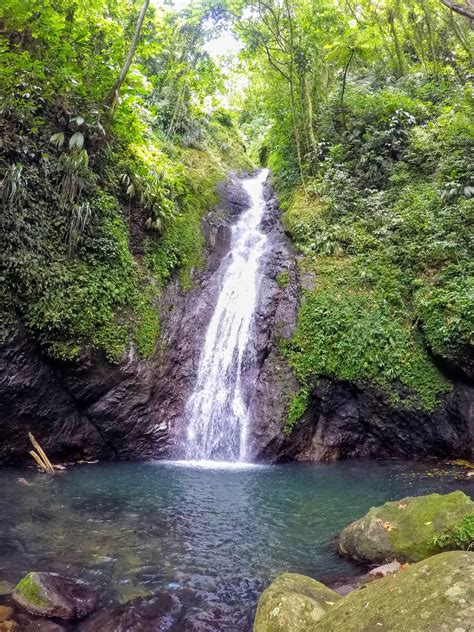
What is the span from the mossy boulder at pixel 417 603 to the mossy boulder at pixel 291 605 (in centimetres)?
17

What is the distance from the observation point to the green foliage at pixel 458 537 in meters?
4.15

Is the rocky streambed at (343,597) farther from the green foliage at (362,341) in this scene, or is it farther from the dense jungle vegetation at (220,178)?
the dense jungle vegetation at (220,178)

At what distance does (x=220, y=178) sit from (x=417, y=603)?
56.3ft

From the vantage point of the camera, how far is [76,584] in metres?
4.24

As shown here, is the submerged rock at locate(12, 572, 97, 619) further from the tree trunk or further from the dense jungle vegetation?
the tree trunk

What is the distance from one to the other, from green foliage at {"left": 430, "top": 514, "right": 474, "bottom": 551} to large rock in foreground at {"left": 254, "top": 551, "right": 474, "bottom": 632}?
1.69m

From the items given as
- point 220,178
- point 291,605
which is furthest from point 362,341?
point 220,178

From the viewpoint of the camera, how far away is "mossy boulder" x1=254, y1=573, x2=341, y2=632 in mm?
3166

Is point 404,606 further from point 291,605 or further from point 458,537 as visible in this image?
point 458,537

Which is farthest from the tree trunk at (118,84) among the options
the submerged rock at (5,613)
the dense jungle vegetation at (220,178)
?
the submerged rock at (5,613)

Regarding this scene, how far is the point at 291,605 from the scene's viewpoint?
329 cm

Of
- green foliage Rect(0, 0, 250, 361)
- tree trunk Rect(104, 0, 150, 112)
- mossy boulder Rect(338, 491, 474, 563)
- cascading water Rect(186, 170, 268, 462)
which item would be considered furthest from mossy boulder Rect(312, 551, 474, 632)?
tree trunk Rect(104, 0, 150, 112)

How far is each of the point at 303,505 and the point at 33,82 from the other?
35.3ft

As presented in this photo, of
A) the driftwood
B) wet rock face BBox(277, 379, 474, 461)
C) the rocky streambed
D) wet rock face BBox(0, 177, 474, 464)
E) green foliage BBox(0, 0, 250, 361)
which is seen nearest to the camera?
the rocky streambed
